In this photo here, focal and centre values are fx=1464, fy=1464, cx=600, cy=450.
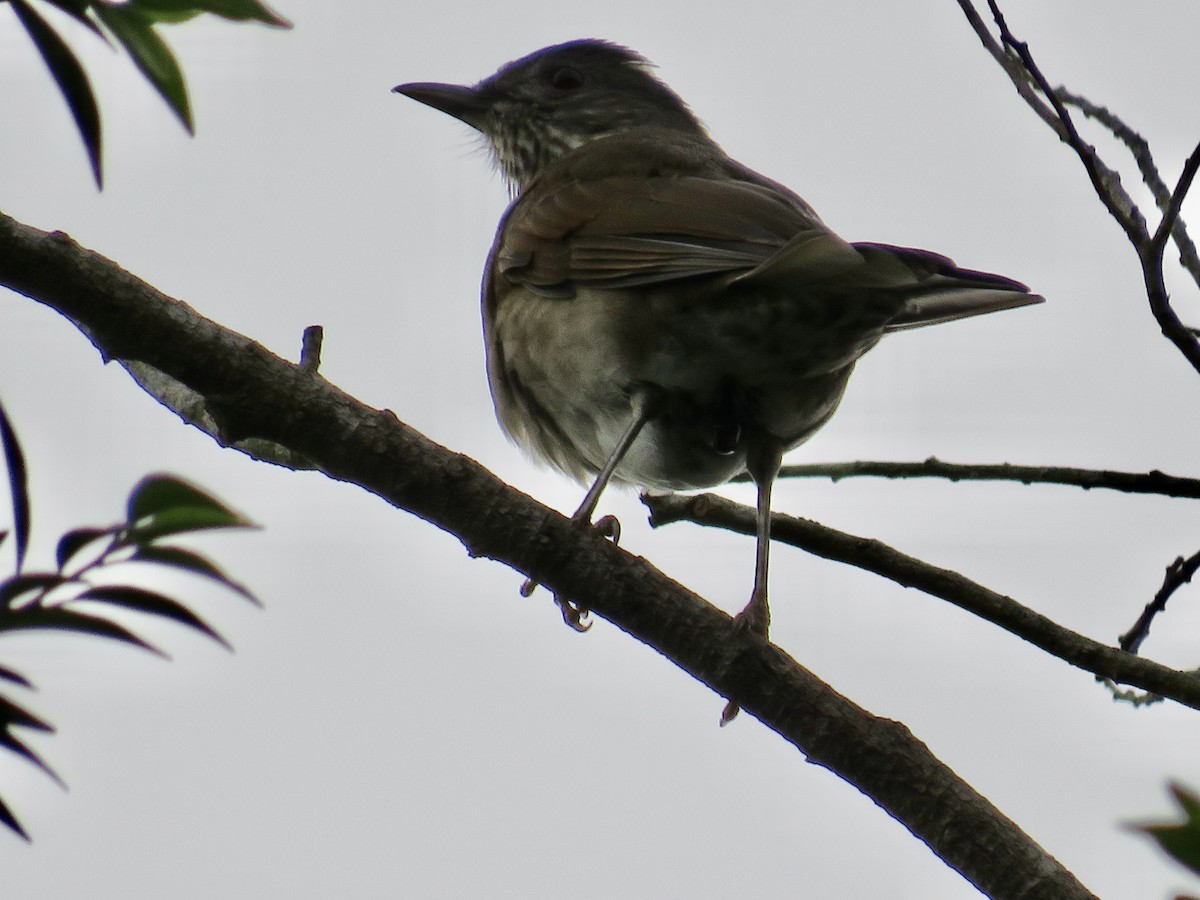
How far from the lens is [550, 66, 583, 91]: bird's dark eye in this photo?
7297 millimetres

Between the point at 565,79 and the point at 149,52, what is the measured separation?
5627mm

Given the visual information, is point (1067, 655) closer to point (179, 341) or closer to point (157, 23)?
point (179, 341)

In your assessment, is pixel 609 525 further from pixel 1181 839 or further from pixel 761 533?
pixel 1181 839

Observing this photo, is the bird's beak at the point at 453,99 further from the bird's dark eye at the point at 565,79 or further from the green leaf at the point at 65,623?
the green leaf at the point at 65,623

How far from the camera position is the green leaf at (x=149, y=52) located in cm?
183

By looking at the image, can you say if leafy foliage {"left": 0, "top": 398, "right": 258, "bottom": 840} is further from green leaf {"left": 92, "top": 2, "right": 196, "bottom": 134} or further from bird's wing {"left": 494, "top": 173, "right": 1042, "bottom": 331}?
bird's wing {"left": 494, "top": 173, "right": 1042, "bottom": 331}

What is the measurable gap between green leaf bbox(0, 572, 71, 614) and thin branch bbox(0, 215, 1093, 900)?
121 cm

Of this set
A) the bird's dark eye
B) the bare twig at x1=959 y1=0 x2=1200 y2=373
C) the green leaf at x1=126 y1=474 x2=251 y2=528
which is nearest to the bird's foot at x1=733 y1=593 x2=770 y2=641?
the bare twig at x1=959 y1=0 x2=1200 y2=373

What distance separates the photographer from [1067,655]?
3607 mm

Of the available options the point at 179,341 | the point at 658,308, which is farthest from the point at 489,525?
the point at 658,308

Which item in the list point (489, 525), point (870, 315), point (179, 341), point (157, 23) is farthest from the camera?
point (870, 315)

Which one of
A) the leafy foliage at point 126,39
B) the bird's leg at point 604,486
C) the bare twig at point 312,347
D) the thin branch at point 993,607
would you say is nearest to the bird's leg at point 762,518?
the thin branch at point 993,607

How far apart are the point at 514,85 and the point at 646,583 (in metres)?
4.60

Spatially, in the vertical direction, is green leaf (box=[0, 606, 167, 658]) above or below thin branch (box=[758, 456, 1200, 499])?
below
